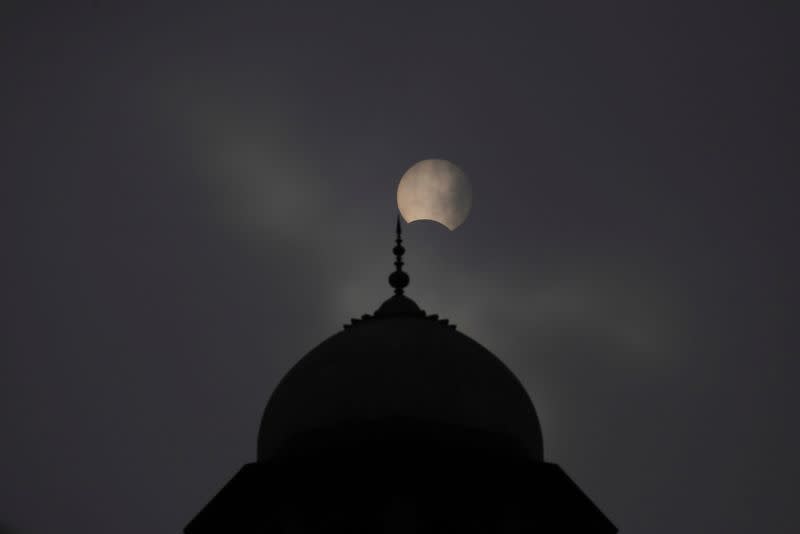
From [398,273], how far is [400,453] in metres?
6.34

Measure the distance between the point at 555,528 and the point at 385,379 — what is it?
417 centimetres

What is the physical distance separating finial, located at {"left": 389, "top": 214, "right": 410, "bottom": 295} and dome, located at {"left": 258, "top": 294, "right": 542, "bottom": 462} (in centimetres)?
265

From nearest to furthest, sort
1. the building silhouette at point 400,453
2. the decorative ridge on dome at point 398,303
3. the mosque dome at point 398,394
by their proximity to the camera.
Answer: the building silhouette at point 400,453 < the mosque dome at point 398,394 < the decorative ridge on dome at point 398,303

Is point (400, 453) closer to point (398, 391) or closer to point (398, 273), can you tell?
point (398, 391)

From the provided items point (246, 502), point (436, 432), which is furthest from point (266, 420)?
point (436, 432)

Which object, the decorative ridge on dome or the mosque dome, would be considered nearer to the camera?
the mosque dome

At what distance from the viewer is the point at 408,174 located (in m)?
28.8

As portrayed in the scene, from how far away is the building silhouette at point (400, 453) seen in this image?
22.7 m

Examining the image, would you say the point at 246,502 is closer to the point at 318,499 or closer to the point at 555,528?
the point at 318,499

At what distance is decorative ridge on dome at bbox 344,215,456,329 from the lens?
86.0ft

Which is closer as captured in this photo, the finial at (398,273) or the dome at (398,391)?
the dome at (398,391)

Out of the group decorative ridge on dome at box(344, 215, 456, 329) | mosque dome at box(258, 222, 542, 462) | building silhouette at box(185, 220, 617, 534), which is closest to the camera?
building silhouette at box(185, 220, 617, 534)

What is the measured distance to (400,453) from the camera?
22.9 meters

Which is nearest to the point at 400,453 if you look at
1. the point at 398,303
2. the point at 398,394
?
the point at 398,394
